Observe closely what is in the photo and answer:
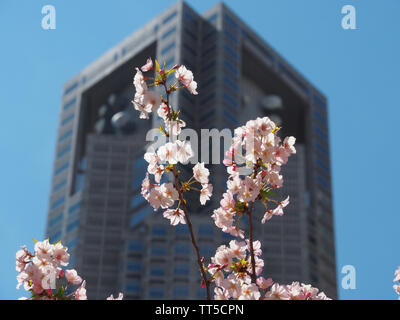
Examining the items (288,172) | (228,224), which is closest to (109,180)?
(288,172)

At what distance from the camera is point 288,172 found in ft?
490

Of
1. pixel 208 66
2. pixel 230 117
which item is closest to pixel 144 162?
pixel 230 117

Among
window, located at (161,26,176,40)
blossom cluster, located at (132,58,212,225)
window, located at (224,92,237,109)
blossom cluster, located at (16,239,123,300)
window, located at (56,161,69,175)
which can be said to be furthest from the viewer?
window, located at (56,161,69,175)

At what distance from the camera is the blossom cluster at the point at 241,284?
24.2 ft

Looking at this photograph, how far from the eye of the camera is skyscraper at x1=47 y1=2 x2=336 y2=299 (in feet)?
403

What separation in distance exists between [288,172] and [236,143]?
142 meters

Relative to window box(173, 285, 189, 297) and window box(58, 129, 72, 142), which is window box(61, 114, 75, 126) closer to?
window box(58, 129, 72, 142)

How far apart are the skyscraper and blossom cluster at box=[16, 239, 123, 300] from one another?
348ft

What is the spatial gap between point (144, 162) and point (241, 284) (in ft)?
406

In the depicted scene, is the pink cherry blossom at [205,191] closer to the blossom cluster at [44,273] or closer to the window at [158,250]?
the blossom cluster at [44,273]

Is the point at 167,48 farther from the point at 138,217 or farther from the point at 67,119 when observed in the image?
the point at 67,119

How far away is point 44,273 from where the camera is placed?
24.7ft

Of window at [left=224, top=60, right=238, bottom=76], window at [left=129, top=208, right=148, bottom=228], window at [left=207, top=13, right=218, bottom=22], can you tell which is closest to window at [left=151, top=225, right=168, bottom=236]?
window at [left=129, top=208, right=148, bottom=228]

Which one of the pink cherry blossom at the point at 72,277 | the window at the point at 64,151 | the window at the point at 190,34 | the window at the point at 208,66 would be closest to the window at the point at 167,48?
the window at the point at 190,34
